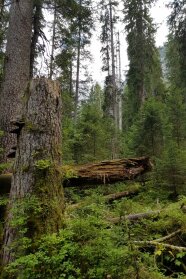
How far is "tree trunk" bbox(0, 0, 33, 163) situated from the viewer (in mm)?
7355

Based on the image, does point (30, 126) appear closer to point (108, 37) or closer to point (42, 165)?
point (42, 165)

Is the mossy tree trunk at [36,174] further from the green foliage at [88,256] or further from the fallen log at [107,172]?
the fallen log at [107,172]

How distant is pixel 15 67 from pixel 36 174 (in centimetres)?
454

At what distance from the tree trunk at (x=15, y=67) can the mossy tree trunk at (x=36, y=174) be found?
8.33 ft

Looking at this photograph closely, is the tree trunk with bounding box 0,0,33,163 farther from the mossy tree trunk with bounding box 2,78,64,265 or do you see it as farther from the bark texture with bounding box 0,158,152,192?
the mossy tree trunk with bounding box 2,78,64,265

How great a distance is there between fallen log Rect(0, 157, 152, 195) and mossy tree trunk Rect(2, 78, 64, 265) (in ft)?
4.08

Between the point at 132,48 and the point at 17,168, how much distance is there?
2026cm

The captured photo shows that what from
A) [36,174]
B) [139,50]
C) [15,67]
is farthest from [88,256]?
[139,50]

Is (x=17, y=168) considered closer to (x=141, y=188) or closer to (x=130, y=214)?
(x=130, y=214)

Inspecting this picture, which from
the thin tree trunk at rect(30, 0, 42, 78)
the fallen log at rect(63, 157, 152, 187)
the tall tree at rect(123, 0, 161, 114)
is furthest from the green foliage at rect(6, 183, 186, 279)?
the tall tree at rect(123, 0, 161, 114)

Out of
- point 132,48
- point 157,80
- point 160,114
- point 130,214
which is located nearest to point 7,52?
point 130,214

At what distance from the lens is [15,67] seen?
8086 millimetres

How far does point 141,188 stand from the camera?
938 cm

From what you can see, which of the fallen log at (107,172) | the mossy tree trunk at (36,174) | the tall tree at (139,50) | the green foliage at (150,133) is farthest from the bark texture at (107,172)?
the tall tree at (139,50)
